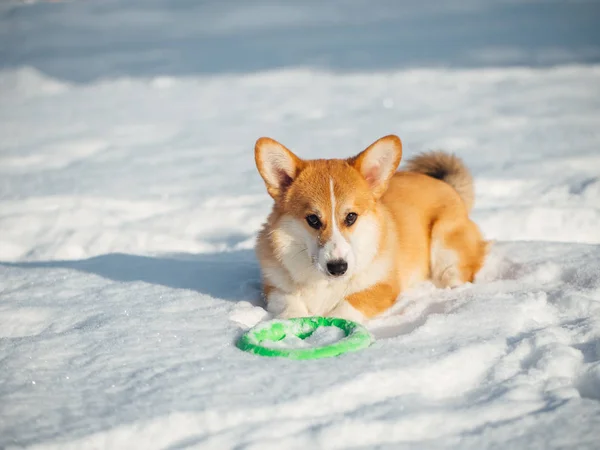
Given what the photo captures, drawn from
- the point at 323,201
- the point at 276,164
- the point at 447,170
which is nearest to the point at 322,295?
the point at 323,201

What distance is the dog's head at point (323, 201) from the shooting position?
3279mm

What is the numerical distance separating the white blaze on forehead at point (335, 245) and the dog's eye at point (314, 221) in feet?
0.23

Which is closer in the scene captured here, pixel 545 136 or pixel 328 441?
pixel 328 441

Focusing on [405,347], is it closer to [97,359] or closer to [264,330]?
[264,330]

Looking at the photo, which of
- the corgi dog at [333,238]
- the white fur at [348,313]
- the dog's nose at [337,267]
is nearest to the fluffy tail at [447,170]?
the corgi dog at [333,238]

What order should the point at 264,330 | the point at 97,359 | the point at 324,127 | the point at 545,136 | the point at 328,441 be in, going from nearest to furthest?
the point at 328,441 → the point at 97,359 → the point at 264,330 → the point at 545,136 → the point at 324,127

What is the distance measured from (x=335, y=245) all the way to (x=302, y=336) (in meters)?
0.43

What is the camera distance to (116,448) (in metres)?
2.25

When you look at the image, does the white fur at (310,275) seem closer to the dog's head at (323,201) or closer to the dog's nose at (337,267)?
the dog's head at (323,201)

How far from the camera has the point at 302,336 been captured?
3182mm

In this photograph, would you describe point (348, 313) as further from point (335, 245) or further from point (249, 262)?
point (249, 262)

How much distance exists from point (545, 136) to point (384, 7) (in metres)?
9.43

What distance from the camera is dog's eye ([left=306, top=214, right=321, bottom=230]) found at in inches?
129

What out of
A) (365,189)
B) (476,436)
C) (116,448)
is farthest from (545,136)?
(116,448)
